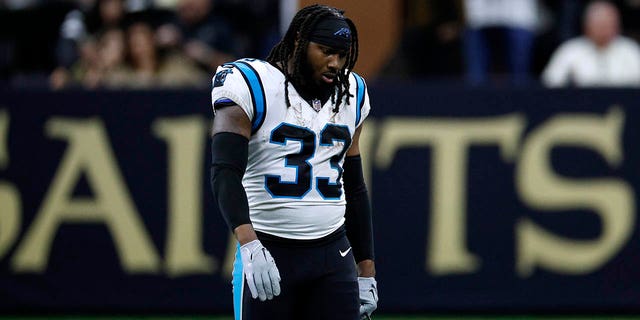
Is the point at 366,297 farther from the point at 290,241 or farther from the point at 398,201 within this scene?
the point at 398,201

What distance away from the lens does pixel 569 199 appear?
915 cm

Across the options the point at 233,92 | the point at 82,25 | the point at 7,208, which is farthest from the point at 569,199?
the point at 82,25

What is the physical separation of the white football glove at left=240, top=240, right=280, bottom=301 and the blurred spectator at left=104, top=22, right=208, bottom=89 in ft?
18.1

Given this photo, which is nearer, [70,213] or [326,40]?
[326,40]

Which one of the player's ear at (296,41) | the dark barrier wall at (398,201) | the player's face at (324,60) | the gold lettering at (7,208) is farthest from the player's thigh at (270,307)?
the gold lettering at (7,208)

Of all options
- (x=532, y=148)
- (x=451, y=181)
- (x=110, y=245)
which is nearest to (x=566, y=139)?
(x=532, y=148)

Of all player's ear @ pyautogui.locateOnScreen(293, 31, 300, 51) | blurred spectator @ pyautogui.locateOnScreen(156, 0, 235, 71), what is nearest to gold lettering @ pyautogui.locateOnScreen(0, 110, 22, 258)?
blurred spectator @ pyautogui.locateOnScreen(156, 0, 235, 71)

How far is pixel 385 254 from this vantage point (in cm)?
917

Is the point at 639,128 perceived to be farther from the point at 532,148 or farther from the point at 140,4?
the point at 140,4

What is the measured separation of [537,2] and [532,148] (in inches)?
147

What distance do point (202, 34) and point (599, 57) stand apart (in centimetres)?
353

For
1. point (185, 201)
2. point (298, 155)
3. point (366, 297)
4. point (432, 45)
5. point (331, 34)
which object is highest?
point (331, 34)

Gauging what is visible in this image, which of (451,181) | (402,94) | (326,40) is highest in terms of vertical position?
(326,40)

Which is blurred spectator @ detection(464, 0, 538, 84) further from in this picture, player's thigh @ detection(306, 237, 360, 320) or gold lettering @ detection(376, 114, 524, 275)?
player's thigh @ detection(306, 237, 360, 320)
